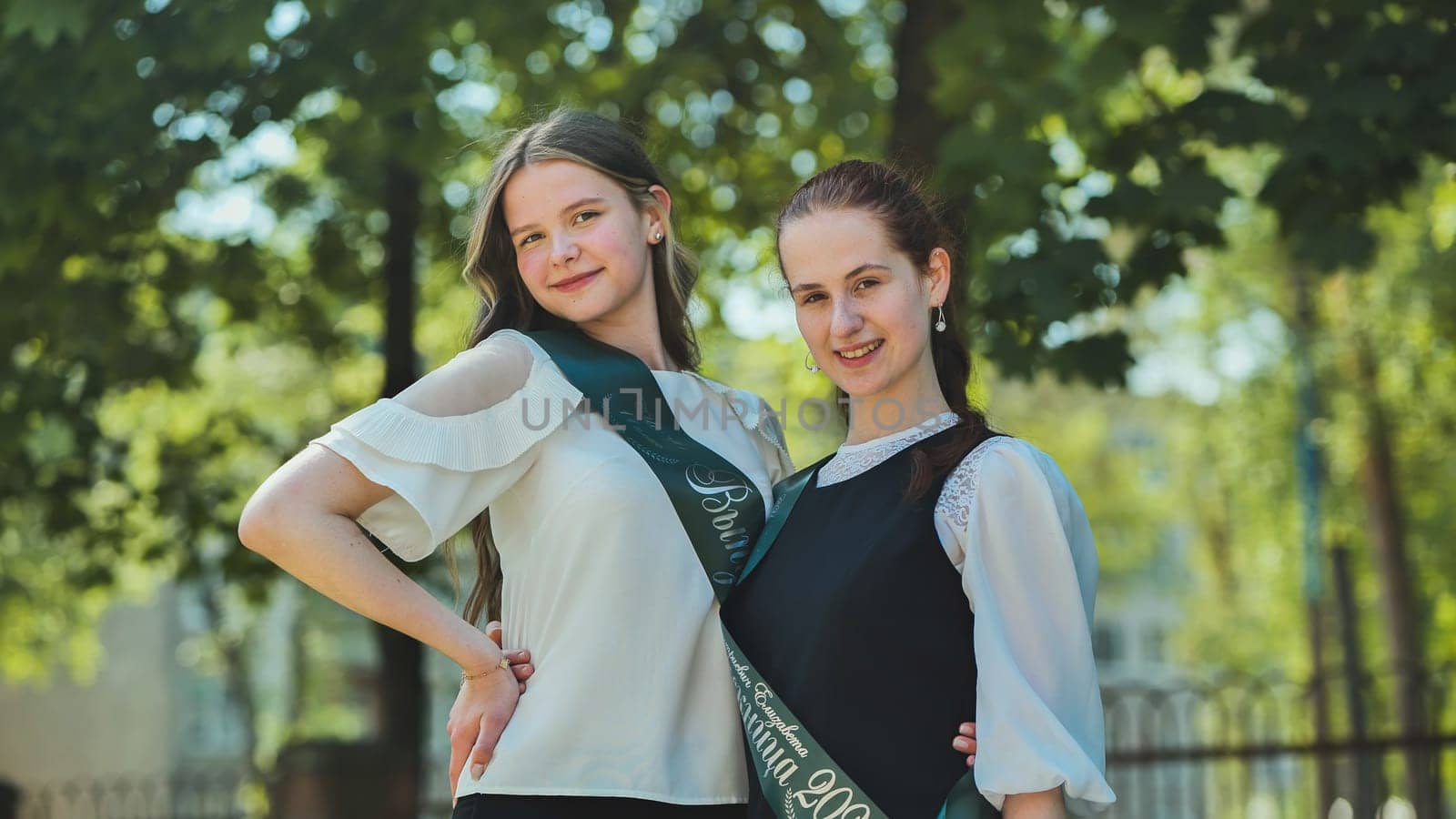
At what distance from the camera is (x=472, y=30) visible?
19.1 ft

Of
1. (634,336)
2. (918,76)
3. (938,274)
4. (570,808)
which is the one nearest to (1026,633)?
(938,274)

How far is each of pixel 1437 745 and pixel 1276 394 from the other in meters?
7.43

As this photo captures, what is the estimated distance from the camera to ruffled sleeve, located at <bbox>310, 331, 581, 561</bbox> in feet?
7.44

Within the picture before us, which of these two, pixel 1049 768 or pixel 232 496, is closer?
pixel 1049 768

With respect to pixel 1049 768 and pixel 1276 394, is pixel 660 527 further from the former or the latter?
pixel 1276 394

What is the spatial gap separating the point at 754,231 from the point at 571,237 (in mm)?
5836

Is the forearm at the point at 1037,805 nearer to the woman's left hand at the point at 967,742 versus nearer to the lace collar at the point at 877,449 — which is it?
the woman's left hand at the point at 967,742

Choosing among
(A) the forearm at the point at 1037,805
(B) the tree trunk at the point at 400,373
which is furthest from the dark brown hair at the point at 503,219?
(B) the tree trunk at the point at 400,373

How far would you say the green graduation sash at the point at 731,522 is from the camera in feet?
7.13

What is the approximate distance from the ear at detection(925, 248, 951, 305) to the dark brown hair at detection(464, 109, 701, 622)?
2.05ft

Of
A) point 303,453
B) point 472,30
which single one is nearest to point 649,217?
point 303,453

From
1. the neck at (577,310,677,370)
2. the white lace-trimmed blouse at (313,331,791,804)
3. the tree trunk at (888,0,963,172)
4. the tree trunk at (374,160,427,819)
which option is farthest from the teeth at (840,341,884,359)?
the tree trunk at (374,160,427,819)

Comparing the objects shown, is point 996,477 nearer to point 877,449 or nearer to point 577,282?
point 877,449

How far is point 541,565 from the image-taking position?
2414 mm
